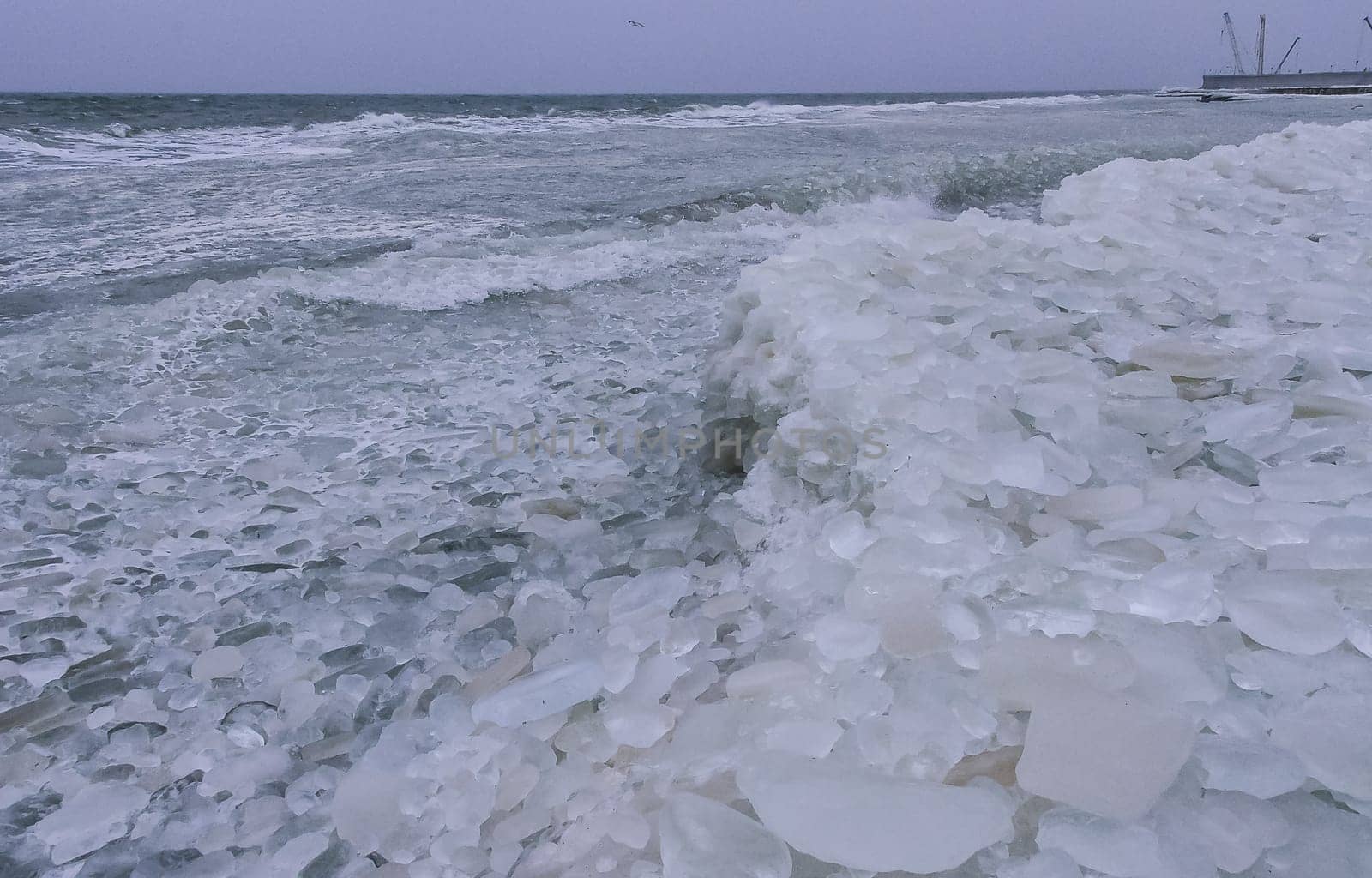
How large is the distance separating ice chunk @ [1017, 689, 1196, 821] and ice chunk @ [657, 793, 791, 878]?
0.73 feet

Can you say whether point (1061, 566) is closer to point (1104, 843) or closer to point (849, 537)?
point (849, 537)

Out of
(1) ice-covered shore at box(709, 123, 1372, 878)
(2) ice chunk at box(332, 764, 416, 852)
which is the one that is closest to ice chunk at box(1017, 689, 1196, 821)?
(1) ice-covered shore at box(709, 123, 1372, 878)

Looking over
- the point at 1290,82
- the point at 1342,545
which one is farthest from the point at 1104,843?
the point at 1290,82

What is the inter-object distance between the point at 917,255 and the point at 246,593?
166 centimetres

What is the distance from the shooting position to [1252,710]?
2.32 ft

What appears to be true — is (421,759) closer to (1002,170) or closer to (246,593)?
(246,593)

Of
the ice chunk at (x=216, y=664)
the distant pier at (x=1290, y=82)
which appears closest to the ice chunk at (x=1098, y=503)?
the ice chunk at (x=216, y=664)

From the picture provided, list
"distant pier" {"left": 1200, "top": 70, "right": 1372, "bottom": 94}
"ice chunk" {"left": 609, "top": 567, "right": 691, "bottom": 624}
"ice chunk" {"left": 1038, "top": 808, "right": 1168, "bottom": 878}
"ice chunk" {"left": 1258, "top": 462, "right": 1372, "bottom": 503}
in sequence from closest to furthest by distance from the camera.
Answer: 1. "ice chunk" {"left": 1038, "top": 808, "right": 1168, "bottom": 878}
2. "ice chunk" {"left": 1258, "top": 462, "right": 1372, "bottom": 503}
3. "ice chunk" {"left": 609, "top": 567, "right": 691, "bottom": 624}
4. "distant pier" {"left": 1200, "top": 70, "right": 1372, "bottom": 94}

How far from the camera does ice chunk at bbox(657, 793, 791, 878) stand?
2.17 feet

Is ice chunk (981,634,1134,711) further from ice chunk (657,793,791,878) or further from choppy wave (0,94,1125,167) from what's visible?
choppy wave (0,94,1125,167)

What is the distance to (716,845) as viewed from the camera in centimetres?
69

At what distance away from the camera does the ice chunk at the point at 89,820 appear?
89cm

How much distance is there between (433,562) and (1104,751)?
3.74 feet

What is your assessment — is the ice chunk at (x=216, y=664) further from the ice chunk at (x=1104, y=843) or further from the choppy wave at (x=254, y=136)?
the choppy wave at (x=254, y=136)
